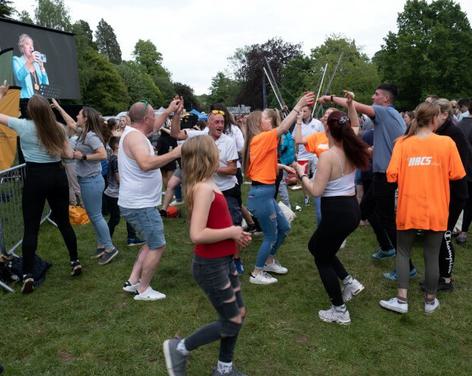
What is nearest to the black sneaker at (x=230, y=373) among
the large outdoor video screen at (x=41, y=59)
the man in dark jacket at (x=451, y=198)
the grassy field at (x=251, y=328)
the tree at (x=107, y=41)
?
the grassy field at (x=251, y=328)

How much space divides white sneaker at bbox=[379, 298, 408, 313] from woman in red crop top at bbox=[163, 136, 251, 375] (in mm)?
1948

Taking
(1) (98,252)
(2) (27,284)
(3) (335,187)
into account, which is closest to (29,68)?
(1) (98,252)

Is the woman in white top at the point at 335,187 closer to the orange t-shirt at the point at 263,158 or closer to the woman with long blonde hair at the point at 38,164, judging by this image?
the orange t-shirt at the point at 263,158

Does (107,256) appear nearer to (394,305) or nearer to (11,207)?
(11,207)

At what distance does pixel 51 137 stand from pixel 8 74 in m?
1.64

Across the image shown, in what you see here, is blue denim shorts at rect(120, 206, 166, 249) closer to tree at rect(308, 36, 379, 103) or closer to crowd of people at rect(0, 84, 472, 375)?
crowd of people at rect(0, 84, 472, 375)

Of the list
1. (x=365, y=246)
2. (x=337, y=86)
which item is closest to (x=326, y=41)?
(x=337, y=86)

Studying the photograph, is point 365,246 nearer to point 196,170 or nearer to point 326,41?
point 196,170

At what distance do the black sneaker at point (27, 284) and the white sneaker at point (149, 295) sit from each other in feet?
4.04

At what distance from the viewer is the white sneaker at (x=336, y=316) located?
3.81m

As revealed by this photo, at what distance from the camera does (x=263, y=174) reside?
449 centimetres

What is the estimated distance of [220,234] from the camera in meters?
2.60

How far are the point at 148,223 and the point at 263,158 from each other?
55.4 inches

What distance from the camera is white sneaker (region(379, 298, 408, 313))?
3986 millimetres
